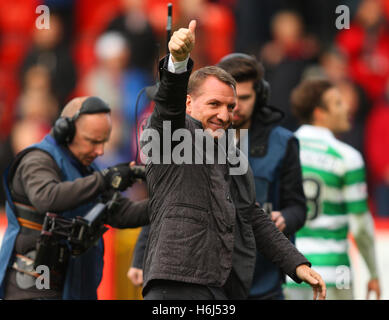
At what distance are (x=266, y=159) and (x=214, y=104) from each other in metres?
1.40

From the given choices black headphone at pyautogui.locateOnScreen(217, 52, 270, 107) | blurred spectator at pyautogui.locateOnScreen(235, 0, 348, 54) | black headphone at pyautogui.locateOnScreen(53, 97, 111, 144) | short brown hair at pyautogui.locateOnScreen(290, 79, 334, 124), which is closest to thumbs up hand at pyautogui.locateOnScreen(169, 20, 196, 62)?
black headphone at pyautogui.locateOnScreen(53, 97, 111, 144)

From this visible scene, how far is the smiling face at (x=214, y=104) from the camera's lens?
4.51 meters

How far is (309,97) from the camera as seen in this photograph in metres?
6.82

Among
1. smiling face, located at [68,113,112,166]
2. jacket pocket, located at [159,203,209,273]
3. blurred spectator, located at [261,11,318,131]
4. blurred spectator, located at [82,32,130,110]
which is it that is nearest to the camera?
jacket pocket, located at [159,203,209,273]

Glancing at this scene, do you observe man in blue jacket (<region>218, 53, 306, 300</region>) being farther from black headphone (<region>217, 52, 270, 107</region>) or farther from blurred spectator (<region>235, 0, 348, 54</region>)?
blurred spectator (<region>235, 0, 348, 54</region>)

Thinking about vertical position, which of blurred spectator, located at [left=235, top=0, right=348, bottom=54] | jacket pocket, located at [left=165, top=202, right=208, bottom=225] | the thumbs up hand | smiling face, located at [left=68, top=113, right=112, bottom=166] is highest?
blurred spectator, located at [left=235, top=0, right=348, bottom=54]

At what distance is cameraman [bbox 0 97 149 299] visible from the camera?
5457mm

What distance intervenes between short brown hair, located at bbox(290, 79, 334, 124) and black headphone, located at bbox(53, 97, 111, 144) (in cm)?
160

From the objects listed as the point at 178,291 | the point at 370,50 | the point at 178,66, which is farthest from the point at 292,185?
the point at 370,50

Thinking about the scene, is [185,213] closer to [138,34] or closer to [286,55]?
[286,55]

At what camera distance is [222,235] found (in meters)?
4.47

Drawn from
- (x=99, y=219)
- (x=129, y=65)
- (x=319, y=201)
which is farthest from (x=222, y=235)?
(x=129, y=65)

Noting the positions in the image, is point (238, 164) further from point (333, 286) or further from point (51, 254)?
point (333, 286)

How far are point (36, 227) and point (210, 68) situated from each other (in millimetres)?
1624
